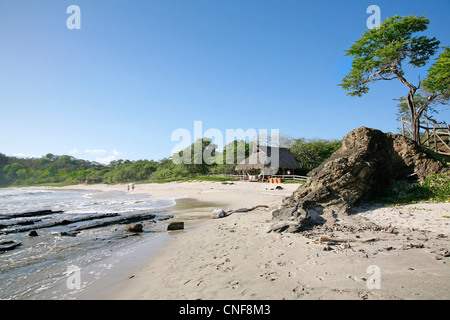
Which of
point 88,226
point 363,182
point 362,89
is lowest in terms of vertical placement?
point 88,226

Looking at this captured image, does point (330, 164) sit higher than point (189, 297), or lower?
higher

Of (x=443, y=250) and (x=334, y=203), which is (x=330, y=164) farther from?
(x=443, y=250)

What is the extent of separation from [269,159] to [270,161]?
39cm

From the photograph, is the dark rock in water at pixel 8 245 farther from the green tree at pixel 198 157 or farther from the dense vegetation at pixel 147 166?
the green tree at pixel 198 157

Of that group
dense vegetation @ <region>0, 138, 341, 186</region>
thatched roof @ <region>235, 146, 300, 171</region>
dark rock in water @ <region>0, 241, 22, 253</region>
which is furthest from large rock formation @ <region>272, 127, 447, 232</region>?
dense vegetation @ <region>0, 138, 341, 186</region>

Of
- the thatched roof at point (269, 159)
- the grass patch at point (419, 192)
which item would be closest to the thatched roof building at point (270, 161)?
the thatched roof at point (269, 159)

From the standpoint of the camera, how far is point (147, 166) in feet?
237

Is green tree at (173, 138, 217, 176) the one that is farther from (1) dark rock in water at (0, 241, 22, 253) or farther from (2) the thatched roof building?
(1) dark rock in water at (0, 241, 22, 253)

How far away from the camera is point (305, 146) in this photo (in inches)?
1585

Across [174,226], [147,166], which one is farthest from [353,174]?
[147,166]

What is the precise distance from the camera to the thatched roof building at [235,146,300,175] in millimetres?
32188

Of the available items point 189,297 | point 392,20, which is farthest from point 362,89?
point 189,297

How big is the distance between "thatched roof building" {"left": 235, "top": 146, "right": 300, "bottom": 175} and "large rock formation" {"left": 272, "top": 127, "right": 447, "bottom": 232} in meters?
22.0
